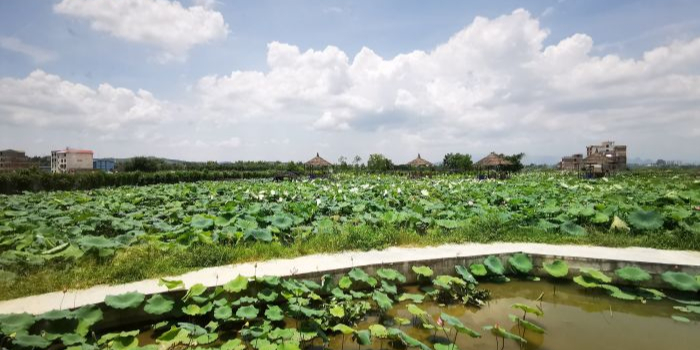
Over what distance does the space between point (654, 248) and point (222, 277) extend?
656cm

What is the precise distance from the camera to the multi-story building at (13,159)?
74.5 meters

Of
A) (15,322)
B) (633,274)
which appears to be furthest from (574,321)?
(15,322)

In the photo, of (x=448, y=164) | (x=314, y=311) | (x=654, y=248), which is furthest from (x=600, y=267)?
(x=448, y=164)

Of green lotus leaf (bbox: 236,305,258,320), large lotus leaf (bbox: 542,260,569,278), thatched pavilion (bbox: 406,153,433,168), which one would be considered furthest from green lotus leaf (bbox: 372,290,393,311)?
thatched pavilion (bbox: 406,153,433,168)

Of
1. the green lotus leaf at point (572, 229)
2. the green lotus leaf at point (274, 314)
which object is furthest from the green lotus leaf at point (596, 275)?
the green lotus leaf at point (274, 314)

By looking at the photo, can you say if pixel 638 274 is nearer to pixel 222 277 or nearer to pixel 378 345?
pixel 378 345

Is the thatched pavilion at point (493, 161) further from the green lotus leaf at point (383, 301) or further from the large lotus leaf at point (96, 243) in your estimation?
the large lotus leaf at point (96, 243)

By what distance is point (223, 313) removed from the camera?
11.2ft

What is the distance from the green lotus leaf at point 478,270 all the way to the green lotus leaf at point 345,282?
1.79 m

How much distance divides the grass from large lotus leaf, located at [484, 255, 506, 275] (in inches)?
44.0

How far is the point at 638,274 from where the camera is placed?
14.8 ft

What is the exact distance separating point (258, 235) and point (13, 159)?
329 ft

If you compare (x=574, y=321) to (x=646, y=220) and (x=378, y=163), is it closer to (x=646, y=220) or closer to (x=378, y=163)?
(x=646, y=220)

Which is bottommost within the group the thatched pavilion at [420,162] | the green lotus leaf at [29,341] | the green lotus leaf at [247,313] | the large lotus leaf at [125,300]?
the green lotus leaf at [247,313]
